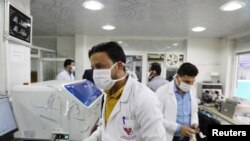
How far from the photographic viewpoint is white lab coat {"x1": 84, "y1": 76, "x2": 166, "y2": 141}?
955 mm

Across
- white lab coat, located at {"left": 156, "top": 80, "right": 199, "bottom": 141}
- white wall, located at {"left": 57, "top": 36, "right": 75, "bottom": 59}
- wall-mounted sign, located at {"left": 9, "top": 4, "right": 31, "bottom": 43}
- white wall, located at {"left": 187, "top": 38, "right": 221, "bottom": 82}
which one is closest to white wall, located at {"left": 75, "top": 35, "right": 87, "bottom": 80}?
white wall, located at {"left": 57, "top": 36, "right": 75, "bottom": 59}

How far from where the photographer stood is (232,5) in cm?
220

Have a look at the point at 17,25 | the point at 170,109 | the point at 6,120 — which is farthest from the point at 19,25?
the point at 170,109

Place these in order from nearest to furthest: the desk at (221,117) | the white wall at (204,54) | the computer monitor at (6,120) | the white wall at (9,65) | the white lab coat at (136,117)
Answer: the white lab coat at (136,117) → the computer monitor at (6,120) → the white wall at (9,65) → the desk at (221,117) → the white wall at (204,54)

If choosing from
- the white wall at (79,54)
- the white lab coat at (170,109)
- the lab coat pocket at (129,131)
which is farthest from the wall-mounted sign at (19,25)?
the white wall at (79,54)

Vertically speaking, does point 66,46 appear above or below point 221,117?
above

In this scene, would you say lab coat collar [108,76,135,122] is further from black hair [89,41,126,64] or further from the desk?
the desk

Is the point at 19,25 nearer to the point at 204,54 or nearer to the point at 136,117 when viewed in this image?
the point at 136,117

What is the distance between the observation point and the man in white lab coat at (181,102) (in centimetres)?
188

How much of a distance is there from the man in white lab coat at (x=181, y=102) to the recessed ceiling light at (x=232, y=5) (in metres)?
0.89

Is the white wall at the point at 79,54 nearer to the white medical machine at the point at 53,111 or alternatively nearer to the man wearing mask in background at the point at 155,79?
the man wearing mask in background at the point at 155,79

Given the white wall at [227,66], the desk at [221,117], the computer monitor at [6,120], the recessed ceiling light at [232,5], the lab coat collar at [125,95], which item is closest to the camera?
the lab coat collar at [125,95]

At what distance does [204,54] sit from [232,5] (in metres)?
2.54

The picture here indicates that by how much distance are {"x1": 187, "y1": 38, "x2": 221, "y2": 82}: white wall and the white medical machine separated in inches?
144
